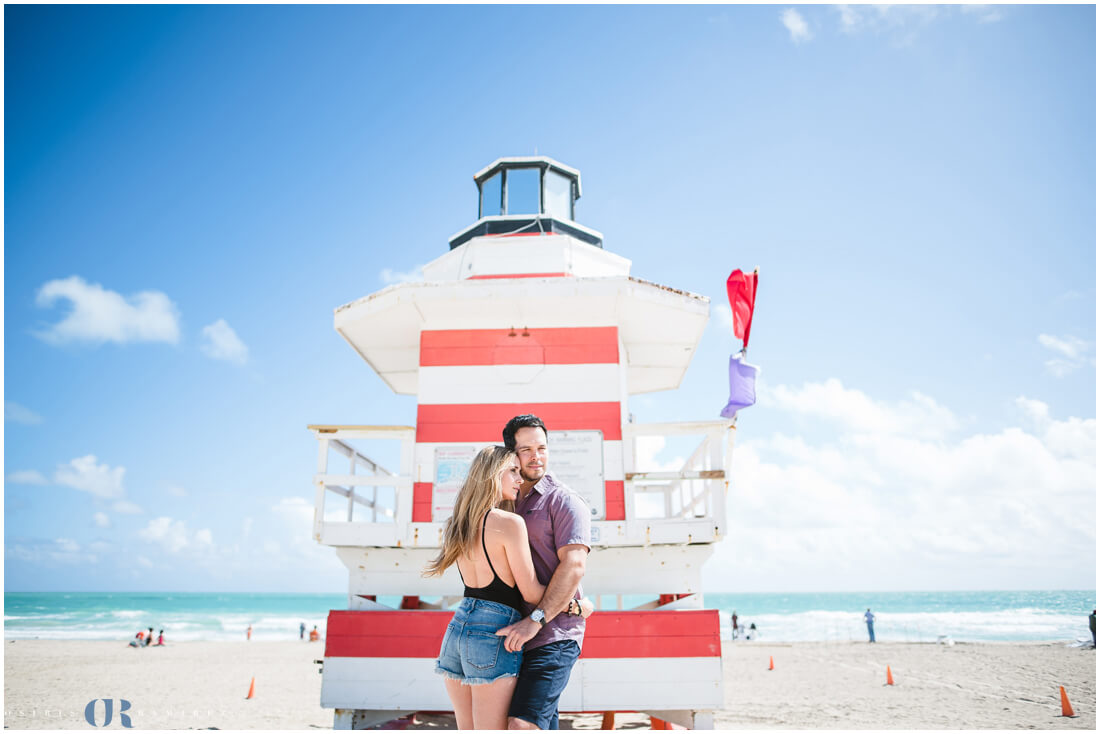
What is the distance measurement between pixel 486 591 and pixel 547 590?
26 cm

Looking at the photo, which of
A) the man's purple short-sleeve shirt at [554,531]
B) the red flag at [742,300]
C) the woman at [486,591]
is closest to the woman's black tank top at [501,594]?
the woman at [486,591]

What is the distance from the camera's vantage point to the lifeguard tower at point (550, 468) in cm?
635

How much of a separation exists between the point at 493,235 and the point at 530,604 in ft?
23.0

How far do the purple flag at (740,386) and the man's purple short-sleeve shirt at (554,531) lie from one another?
15.7 feet

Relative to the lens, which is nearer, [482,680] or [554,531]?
[482,680]

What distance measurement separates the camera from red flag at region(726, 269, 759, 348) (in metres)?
7.66

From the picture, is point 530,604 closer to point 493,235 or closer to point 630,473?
point 630,473

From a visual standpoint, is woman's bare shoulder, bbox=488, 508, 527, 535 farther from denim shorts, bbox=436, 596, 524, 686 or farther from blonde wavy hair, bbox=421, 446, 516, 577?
denim shorts, bbox=436, 596, 524, 686

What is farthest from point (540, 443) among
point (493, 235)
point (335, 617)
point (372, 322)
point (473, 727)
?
point (493, 235)

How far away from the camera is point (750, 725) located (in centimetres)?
1073

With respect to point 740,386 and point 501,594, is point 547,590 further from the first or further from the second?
point 740,386

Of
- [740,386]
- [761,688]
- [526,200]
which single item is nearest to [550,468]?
[740,386]

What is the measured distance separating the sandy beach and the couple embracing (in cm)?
747

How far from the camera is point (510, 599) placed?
9.26 feet
